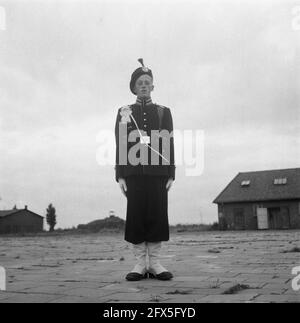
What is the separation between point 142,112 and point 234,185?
36.1 m

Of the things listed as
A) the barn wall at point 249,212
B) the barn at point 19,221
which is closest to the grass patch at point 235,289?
the barn wall at point 249,212

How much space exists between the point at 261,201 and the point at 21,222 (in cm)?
3955

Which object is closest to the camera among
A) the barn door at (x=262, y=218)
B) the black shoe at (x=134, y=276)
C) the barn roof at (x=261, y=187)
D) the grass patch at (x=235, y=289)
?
the grass patch at (x=235, y=289)

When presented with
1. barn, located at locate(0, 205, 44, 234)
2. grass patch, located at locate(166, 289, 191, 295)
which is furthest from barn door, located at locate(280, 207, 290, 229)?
barn, located at locate(0, 205, 44, 234)

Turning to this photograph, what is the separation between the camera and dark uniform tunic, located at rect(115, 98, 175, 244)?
4.43m

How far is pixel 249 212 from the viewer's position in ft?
Answer: 122

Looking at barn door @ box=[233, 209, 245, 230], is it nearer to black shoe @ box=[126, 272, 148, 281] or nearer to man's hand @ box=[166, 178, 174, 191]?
man's hand @ box=[166, 178, 174, 191]

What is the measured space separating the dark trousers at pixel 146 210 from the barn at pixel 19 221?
194ft

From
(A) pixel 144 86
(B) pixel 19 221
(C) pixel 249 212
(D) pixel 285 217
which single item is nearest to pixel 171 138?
(A) pixel 144 86

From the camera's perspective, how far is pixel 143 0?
15.9 feet

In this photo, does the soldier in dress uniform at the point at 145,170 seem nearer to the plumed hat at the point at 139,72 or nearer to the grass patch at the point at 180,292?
the plumed hat at the point at 139,72

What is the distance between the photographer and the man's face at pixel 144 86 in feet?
15.7
